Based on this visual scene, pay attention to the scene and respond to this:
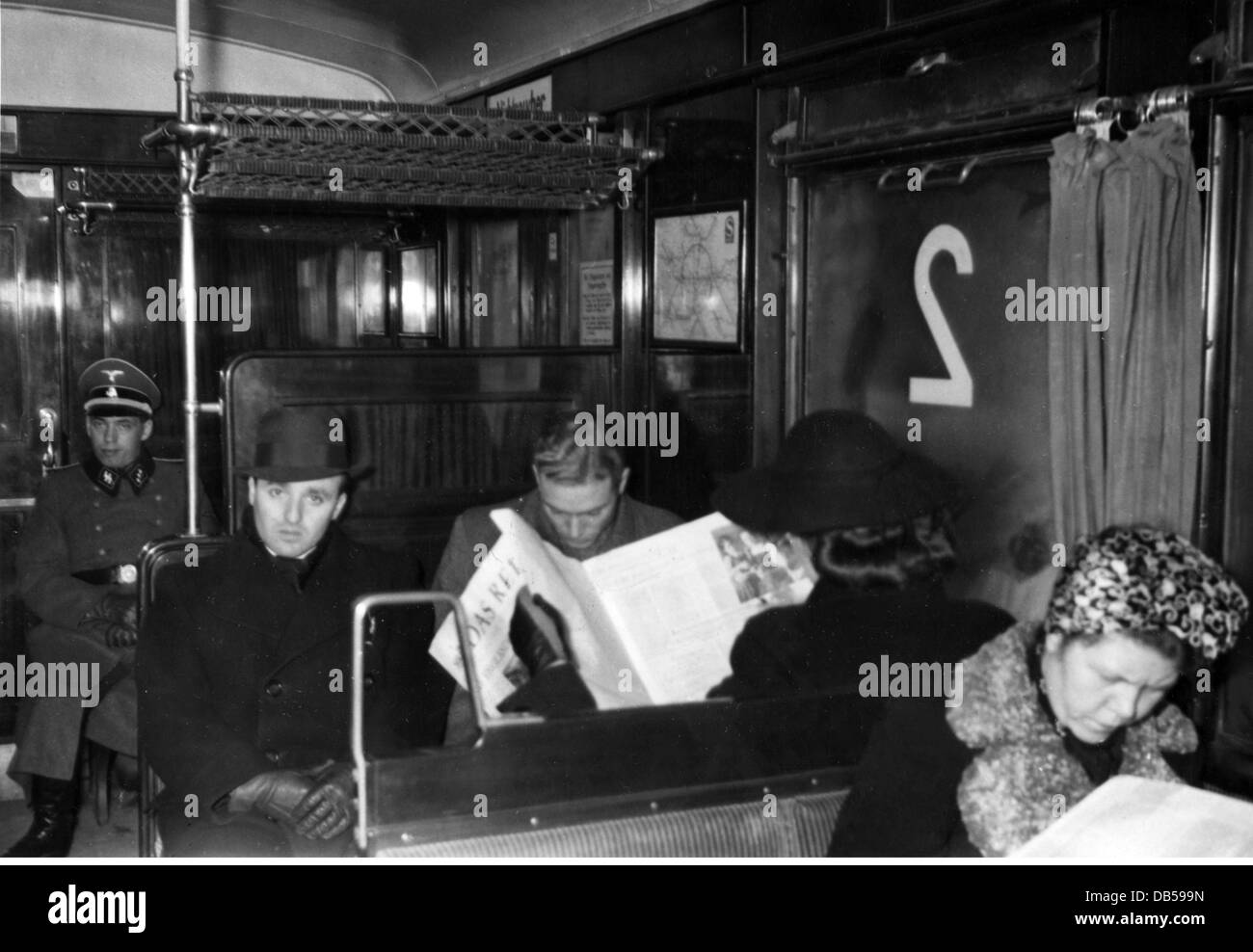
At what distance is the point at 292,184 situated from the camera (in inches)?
138

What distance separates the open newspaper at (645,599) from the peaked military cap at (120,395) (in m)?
2.49

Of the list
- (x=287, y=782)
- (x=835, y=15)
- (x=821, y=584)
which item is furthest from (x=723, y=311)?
(x=287, y=782)

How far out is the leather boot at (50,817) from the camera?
4043 mm

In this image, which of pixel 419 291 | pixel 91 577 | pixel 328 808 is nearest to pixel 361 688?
pixel 328 808

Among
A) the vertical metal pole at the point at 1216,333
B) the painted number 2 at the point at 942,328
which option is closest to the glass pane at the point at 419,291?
the painted number 2 at the point at 942,328

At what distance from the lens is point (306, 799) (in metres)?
2.66

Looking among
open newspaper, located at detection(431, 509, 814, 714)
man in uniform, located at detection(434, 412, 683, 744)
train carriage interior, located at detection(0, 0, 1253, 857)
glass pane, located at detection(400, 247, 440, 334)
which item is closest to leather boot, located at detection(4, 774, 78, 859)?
train carriage interior, located at detection(0, 0, 1253, 857)

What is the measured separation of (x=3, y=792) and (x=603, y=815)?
370 cm

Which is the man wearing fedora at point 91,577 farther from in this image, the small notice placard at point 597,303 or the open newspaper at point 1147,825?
the open newspaper at point 1147,825

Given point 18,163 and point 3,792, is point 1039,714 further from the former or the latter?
point 18,163

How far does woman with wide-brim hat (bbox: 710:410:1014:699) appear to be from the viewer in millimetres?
2211

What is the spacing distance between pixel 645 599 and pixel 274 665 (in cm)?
102

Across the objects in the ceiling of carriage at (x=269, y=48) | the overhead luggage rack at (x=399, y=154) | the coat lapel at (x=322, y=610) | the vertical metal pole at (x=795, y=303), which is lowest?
the coat lapel at (x=322, y=610)

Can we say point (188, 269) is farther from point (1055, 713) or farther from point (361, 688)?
point (1055, 713)
